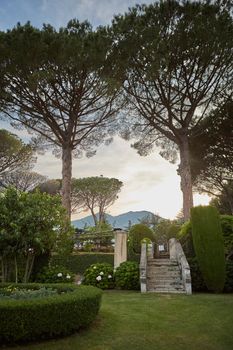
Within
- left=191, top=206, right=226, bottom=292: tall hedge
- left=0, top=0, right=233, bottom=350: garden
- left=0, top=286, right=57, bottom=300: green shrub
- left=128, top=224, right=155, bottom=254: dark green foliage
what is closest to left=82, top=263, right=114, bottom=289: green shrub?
left=0, top=0, right=233, bottom=350: garden

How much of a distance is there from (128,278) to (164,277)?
1295mm

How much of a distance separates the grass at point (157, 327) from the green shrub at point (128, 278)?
243 cm

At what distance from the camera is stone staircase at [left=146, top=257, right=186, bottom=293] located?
10866 millimetres

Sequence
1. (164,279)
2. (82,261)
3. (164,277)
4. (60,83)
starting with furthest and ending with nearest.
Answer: (60,83)
(82,261)
(164,277)
(164,279)

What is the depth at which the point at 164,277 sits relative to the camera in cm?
1169

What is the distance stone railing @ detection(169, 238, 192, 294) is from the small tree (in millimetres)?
20177

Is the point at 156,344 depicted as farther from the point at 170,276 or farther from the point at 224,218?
the point at 224,218

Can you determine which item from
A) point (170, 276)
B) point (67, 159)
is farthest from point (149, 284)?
Answer: point (67, 159)

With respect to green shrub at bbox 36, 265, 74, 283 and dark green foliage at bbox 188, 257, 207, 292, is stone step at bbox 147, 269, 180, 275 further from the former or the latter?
green shrub at bbox 36, 265, 74, 283

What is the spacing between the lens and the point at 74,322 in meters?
5.68

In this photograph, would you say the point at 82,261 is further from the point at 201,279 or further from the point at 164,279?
the point at 201,279

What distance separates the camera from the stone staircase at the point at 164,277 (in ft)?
35.6

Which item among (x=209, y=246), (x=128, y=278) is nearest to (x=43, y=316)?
(x=128, y=278)

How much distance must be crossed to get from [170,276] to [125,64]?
10.3 metres
